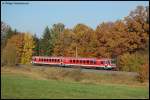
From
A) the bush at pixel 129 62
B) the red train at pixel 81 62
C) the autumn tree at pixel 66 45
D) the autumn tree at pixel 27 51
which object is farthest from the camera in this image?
the autumn tree at pixel 27 51

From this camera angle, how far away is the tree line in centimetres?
5766

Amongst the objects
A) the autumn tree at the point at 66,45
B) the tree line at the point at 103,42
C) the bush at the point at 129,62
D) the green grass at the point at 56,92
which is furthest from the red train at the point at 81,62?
the green grass at the point at 56,92

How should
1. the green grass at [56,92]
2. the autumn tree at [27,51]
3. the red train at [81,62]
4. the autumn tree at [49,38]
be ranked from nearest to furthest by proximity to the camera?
the green grass at [56,92] → the red train at [81,62] → the autumn tree at [27,51] → the autumn tree at [49,38]

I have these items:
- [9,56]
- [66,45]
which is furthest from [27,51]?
[9,56]

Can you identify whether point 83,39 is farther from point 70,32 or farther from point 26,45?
point 26,45

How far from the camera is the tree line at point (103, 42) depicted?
2270 inches

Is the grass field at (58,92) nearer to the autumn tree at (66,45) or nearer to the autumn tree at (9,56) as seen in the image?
the autumn tree at (9,56)

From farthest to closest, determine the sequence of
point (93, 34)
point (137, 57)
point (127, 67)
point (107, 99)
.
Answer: point (93, 34)
point (127, 67)
point (137, 57)
point (107, 99)

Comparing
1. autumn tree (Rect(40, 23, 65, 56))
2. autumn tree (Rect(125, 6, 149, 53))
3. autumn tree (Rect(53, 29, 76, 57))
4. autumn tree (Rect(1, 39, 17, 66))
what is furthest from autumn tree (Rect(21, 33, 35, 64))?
autumn tree (Rect(125, 6, 149, 53))

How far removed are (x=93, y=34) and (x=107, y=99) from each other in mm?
57804

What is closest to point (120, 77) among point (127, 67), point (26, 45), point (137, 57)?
point (137, 57)

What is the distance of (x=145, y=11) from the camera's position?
59312mm

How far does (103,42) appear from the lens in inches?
2844

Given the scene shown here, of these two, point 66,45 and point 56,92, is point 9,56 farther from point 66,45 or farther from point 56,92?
point 56,92
